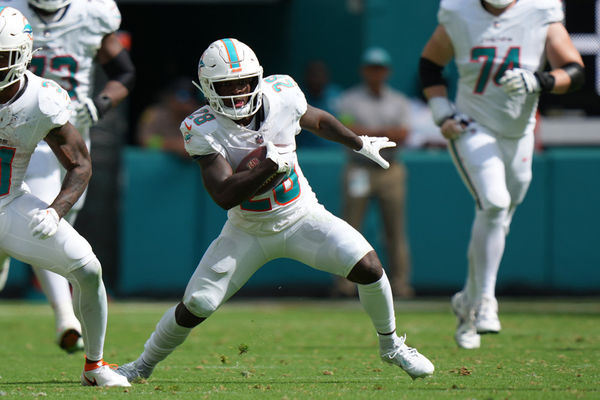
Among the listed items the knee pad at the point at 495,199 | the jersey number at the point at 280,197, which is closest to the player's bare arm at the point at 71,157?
the jersey number at the point at 280,197

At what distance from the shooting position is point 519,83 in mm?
6074

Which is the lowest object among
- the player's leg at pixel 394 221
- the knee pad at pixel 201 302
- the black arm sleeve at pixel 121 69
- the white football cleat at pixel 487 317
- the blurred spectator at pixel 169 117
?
the player's leg at pixel 394 221

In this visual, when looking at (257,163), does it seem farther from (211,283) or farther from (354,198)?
(354,198)

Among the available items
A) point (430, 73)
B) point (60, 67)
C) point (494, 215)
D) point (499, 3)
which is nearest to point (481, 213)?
point (494, 215)

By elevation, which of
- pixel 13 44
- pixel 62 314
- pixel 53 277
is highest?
pixel 13 44

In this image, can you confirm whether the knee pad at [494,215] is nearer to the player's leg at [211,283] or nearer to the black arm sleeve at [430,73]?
the black arm sleeve at [430,73]

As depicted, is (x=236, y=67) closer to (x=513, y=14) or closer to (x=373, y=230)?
(x=513, y=14)

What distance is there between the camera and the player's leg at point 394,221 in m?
9.91

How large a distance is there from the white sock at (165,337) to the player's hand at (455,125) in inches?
89.4

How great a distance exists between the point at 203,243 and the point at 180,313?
510cm

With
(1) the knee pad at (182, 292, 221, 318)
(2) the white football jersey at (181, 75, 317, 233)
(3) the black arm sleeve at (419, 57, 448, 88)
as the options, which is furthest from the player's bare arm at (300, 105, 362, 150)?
(3) the black arm sleeve at (419, 57, 448, 88)

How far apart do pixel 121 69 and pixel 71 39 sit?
0.42 metres

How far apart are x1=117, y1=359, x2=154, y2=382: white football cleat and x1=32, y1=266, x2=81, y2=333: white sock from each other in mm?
1111

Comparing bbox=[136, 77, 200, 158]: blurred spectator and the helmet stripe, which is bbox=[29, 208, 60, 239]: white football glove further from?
bbox=[136, 77, 200, 158]: blurred spectator
